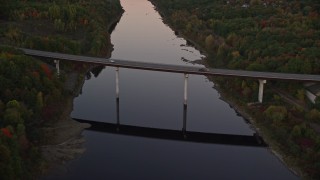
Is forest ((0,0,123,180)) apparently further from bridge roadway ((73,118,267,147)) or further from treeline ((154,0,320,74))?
treeline ((154,0,320,74))

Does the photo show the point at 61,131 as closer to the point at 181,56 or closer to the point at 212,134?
the point at 212,134

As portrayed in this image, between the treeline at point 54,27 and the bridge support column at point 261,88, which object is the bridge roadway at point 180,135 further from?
the treeline at point 54,27

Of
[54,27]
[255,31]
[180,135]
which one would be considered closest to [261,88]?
[180,135]

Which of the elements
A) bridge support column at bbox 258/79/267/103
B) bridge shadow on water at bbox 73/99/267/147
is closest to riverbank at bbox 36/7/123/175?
bridge shadow on water at bbox 73/99/267/147

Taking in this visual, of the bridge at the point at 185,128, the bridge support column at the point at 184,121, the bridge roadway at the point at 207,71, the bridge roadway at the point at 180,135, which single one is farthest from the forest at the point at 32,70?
the bridge support column at the point at 184,121

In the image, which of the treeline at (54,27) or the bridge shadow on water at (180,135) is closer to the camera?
the bridge shadow on water at (180,135)

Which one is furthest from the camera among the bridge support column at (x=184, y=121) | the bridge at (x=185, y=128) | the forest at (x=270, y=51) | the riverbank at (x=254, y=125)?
the bridge support column at (x=184, y=121)

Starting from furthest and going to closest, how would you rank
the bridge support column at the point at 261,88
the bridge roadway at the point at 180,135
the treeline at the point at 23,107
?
the bridge support column at the point at 261,88, the bridge roadway at the point at 180,135, the treeline at the point at 23,107
